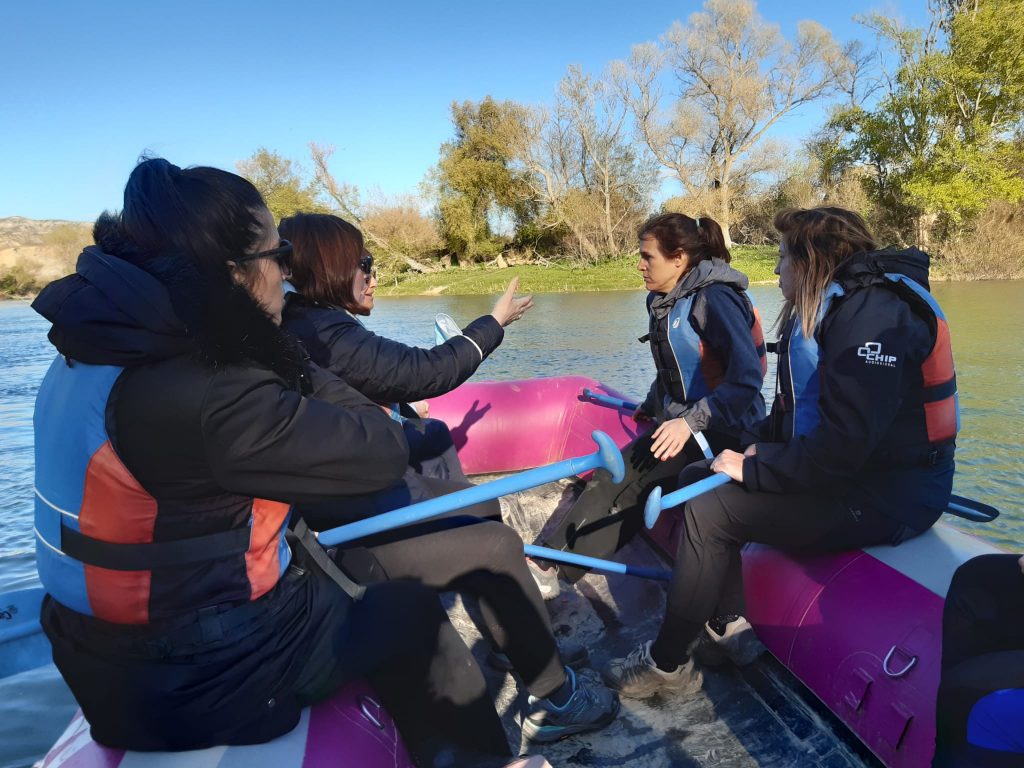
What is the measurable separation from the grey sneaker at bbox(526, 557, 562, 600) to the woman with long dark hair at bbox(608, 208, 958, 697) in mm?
566

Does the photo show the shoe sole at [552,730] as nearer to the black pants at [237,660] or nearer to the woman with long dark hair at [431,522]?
the woman with long dark hair at [431,522]

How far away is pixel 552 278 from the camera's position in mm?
22906

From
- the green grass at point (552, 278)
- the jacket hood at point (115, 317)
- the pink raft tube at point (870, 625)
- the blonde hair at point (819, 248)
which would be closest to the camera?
the jacket hood at point (115, 317)

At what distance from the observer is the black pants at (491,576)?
1.68 m

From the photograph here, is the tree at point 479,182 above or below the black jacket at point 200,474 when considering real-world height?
above

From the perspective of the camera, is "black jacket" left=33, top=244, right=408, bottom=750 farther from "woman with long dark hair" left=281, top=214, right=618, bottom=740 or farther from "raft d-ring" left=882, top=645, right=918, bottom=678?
"raft d-ring" left=882, top=645, right=918, bottom=678

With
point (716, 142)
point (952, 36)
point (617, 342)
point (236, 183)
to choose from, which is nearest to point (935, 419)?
point (236, 183)

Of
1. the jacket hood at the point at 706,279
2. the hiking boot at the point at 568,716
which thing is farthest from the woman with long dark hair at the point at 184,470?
the jacket hood at the point at 706,279

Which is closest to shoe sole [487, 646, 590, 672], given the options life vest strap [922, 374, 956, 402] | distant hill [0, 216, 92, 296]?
life vest strap [922, 374, 956, 402]

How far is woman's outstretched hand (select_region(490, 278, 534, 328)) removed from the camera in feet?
7.36

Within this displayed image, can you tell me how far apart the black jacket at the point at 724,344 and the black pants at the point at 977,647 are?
104cm

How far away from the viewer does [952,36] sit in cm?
1723

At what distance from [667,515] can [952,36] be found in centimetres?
2088

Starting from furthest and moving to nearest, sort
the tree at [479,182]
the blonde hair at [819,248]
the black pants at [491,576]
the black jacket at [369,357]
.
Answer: the tree at [479,182] → the black jacket at [369,357] → the blonde hair at [819,248] → the black pants at [491,576]
